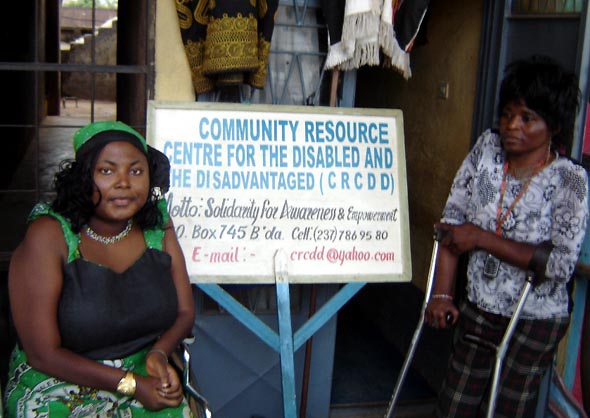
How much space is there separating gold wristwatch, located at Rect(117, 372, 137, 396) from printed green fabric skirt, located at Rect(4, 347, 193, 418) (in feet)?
0.43

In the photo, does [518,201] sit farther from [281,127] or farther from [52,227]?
[52,227]

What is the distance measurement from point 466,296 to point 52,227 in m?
1.70

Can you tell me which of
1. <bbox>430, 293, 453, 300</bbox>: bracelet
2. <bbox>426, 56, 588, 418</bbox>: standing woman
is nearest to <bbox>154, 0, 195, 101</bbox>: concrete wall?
<bbox>426, 56, 588, 418</bbox>: standing woman

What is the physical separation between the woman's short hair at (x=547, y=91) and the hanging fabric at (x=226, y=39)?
112 cm

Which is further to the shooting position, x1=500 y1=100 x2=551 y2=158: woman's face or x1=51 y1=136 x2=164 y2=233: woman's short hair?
x1=500 y1=100 x2=551 y2=158: woman's face

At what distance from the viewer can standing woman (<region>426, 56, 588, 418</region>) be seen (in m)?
2.66

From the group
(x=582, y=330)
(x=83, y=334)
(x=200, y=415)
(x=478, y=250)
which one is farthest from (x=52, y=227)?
(x=582, y=330)

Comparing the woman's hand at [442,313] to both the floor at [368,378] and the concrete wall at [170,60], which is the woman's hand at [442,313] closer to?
the floor at [368,378]

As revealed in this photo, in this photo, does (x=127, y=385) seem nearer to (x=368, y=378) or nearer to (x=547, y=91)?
(x=547, y=91)

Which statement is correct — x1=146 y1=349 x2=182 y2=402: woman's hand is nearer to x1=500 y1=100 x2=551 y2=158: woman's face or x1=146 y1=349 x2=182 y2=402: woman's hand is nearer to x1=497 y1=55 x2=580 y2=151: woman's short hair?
x1=500 y1=100 x2=551 y2=158: woman's face

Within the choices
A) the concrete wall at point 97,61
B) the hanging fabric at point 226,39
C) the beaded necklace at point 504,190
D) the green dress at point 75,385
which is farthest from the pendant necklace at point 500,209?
the concrete wall at point 97,61

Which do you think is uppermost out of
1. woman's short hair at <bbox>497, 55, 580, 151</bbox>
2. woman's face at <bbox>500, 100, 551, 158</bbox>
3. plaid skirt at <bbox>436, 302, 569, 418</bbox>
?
woman's short hair at <bbox>497, 55, 580, 151</bbox>

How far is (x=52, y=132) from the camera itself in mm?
11977

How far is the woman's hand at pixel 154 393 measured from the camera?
230 cm
